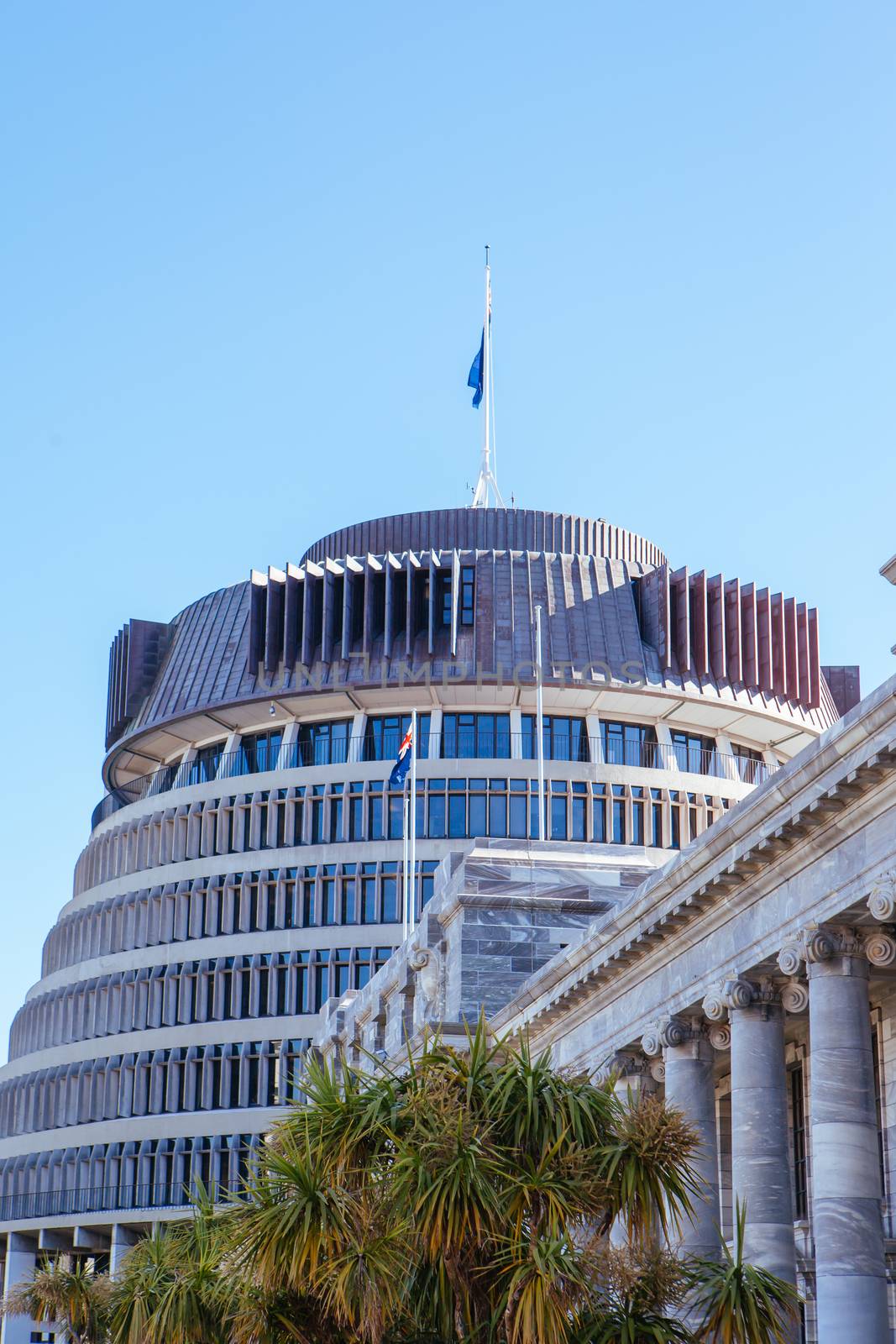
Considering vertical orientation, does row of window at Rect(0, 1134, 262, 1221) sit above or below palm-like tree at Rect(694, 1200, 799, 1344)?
above

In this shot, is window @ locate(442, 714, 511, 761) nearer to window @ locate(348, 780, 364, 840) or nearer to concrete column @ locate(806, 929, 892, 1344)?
window @ locate(348, 780, 364, 840)

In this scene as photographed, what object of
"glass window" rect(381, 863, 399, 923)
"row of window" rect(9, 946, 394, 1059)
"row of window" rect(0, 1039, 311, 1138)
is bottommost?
"row of window" rect(0, 1039, 311, 1138)

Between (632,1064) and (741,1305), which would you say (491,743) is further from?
(741,1305)

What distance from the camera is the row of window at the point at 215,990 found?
94312mm

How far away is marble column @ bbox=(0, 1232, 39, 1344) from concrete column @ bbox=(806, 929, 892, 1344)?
264 feet

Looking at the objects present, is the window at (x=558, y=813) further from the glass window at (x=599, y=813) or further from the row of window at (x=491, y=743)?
the row of window at (x=491, y=743)

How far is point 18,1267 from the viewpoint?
340 ft

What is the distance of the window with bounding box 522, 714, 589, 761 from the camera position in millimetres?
97125

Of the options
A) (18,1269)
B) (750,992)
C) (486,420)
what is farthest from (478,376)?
(750,992)

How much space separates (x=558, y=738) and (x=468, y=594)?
878 cm

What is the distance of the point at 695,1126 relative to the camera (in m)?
33.8

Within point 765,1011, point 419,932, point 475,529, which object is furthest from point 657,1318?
point 475,529

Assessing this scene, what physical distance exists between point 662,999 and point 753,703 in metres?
62.8

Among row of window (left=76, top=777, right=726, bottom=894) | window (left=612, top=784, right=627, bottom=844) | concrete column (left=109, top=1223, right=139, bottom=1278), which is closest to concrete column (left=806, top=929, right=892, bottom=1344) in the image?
row of window (left=76, top=777, right=726, bottom=894)
